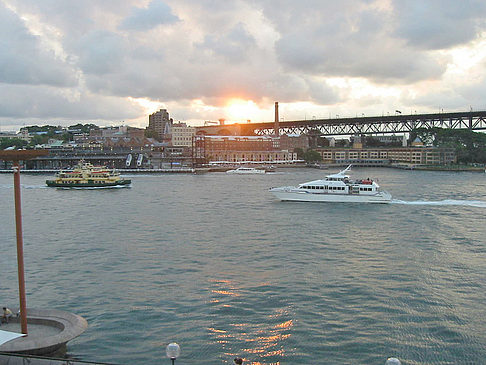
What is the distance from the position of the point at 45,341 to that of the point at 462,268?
1165cm

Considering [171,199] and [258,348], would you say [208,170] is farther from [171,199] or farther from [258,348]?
[258,348]

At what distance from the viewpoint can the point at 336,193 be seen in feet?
99.4

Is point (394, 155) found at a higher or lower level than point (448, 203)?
→ higher

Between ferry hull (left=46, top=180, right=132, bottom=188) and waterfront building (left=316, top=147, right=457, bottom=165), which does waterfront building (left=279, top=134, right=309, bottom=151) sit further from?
ferry hull (left=46, top=180, right=132, bottom=188)

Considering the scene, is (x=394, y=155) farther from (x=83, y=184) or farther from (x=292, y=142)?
(x=83, y=184)

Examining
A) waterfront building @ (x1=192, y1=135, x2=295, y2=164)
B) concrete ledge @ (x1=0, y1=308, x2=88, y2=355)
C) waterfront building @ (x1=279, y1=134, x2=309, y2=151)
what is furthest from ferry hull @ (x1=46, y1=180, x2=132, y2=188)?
waterfront building @ (x1=279, y1=134, x2=309, y2=151)

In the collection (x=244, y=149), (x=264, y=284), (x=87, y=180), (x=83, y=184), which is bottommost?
(x=264, y=284)

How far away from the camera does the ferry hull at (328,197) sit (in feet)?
96.9

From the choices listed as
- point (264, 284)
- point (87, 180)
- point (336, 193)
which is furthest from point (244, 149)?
point (264, 284)

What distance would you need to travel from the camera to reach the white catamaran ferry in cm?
2967

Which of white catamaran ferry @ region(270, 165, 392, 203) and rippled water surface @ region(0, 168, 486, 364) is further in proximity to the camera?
white catamaran ferry @ region(270, 165, 392, 203)

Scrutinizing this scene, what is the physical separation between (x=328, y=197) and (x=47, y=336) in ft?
79.0

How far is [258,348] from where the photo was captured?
345 inches

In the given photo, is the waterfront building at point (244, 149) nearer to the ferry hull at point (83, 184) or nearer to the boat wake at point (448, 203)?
the ferry hull at point (83, 184)
